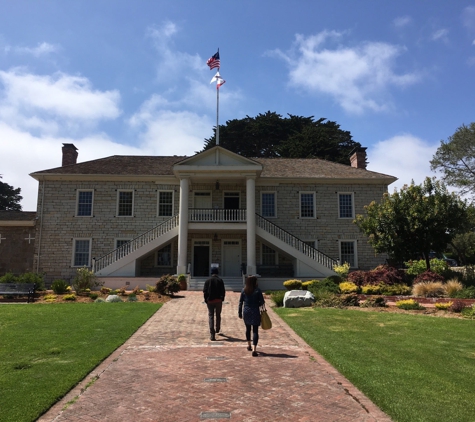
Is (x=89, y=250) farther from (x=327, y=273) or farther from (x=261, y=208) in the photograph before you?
(x=327, y=273)

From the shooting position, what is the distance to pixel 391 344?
936cm

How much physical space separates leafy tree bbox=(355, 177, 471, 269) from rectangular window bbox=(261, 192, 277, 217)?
7492 millimetres

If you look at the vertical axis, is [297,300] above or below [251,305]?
below

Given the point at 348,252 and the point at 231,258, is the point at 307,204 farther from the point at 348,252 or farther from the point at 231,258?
the point at 231,258

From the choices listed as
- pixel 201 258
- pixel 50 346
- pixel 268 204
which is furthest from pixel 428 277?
pixel 50 346

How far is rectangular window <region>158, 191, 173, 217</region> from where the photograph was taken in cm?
2758

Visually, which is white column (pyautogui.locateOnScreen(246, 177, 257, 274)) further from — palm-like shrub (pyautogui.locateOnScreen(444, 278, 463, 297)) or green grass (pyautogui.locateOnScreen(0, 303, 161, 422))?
palm-like shrub (pyautogui.locateOnScreen(444, 278, 463, 297))

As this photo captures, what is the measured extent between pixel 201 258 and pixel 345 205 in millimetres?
10393

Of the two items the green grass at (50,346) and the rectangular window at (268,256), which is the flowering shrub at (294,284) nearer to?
the rectangular window at (268,256)

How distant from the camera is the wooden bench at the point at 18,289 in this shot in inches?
699

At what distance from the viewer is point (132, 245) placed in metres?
24.9

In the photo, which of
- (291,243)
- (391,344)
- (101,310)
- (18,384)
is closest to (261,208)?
(291,243)

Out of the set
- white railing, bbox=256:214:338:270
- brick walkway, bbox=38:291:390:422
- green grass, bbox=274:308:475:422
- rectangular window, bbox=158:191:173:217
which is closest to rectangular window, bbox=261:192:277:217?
white railing, bbox=256:214:338:270

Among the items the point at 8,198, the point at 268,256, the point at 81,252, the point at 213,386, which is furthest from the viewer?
the point at 8,198
